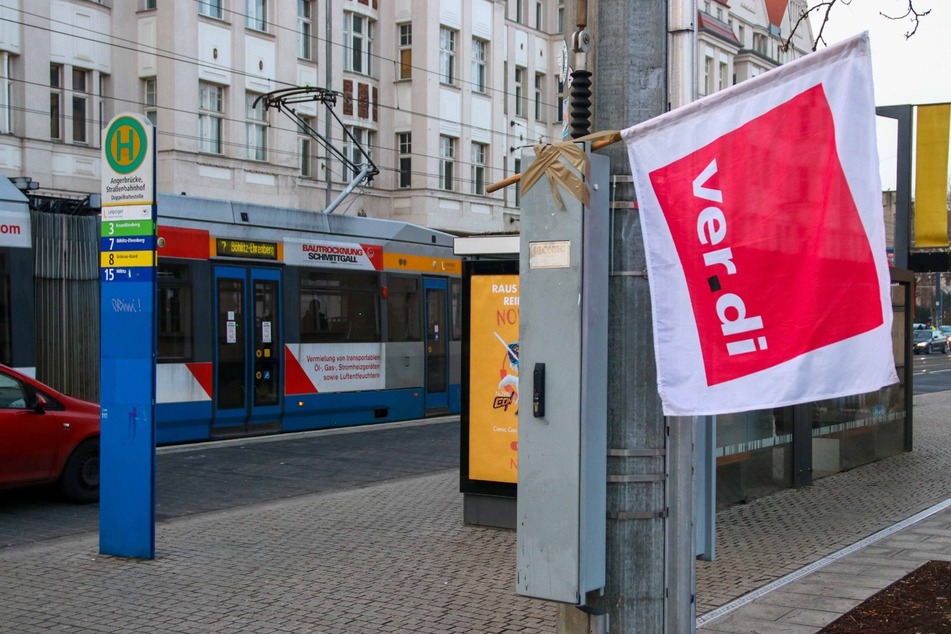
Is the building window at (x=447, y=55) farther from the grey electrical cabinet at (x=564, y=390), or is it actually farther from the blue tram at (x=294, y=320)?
the grey electrical cabinet at (x=564, y=390)

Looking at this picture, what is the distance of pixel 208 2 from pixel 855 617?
26.8m

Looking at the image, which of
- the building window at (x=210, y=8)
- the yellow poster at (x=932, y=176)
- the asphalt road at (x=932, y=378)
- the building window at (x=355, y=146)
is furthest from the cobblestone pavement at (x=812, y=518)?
the building window at (x=355, y=146)

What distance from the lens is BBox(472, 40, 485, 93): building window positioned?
3869 centimetres

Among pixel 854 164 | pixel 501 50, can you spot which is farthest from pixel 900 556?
pixel 501 50

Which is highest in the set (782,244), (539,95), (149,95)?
(539,95)

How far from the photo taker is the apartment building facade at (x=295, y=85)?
26702mm

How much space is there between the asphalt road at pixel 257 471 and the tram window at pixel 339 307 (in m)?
1.59

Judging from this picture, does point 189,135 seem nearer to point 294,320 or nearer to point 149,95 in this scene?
point 149,95

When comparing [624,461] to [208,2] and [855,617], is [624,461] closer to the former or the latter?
[855,617]

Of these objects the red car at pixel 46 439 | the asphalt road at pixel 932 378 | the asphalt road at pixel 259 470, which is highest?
the red car at pixel 46 439

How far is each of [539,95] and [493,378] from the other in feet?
115

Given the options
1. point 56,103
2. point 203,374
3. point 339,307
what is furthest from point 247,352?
point 56,103

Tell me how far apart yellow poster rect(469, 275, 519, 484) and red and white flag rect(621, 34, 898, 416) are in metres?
5.41

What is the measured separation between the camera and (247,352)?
1666 centimetres
